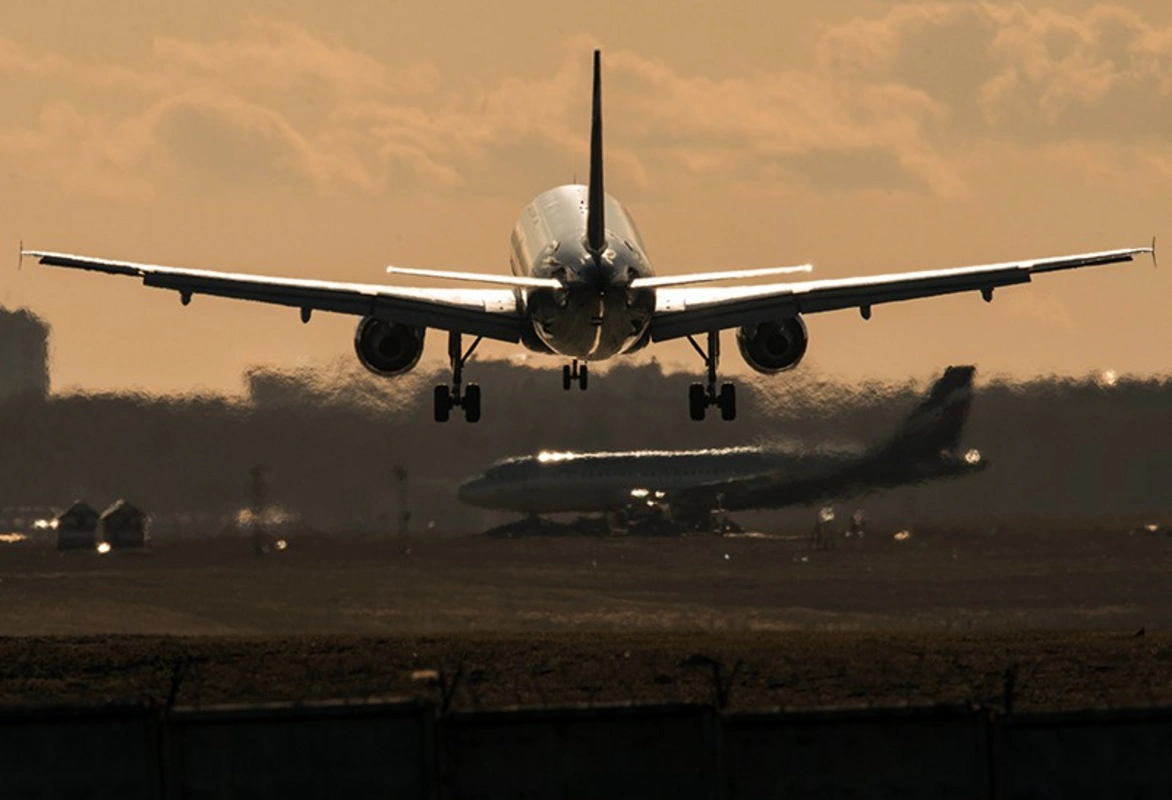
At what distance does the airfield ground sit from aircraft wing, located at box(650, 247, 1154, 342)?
7.81 m

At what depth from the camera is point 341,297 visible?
6412cm

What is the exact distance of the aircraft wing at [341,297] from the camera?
207 feet

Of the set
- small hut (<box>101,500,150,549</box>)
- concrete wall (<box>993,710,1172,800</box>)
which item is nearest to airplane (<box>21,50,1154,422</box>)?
small hut (<box>101,500,150,549</box>)

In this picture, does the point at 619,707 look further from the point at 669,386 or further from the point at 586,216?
the point at 669,386

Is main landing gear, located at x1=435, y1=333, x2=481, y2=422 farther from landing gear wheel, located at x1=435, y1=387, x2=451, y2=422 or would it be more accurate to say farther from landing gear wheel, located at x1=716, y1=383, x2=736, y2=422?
landing gear wheel, located at x1=716, y1=383, x2=736, y2=422

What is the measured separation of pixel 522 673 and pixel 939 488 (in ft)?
144

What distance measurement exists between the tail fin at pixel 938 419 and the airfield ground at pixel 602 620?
161 inches

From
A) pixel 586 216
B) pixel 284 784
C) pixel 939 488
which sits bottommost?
pixel 284 784

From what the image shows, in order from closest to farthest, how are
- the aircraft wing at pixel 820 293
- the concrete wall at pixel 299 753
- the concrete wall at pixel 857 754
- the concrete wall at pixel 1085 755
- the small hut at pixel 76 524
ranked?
1. the concrete wall at pixel 299 753
2. the concrete wall at pixel 857 754
3. the concrete wall at pixel 1085 755
4. the aircraft wing at pixel 820 293
5. the small hut at pixel 76 524

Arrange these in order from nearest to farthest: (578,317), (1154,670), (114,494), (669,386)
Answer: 1. (1154,670)
2. (578,317)
3. (114,494)
4. (669,386)

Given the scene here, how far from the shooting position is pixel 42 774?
26.9 metres

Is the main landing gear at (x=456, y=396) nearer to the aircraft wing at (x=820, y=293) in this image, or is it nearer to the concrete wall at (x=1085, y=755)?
the aircraft wing at (x=820, y=293)

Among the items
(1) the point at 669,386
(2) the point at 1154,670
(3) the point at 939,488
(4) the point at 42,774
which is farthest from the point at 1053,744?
(1) the point at 669,386

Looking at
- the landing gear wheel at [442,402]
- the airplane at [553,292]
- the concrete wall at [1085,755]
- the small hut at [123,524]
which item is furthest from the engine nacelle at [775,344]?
the concrete wall at [1085,755]
